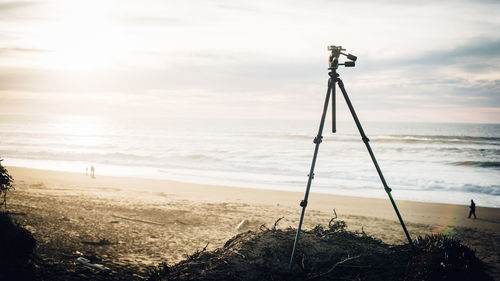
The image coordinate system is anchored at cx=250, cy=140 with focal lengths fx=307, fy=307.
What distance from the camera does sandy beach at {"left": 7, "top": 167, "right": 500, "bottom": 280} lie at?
609 cm

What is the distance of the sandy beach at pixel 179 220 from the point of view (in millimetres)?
6090

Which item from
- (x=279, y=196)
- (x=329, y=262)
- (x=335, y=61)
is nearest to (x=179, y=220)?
(x=329, y=262)

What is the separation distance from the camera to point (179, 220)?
8.76m

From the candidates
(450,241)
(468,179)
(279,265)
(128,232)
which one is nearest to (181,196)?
(128,232)

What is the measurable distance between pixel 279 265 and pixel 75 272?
3.27 m

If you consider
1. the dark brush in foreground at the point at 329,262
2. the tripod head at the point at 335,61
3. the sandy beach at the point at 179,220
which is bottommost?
the sandy beach at the point at 179,220

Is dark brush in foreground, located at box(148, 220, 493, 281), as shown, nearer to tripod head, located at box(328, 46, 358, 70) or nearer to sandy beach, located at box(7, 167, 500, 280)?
sandy beach, located at box(7, 167, 500, 280)

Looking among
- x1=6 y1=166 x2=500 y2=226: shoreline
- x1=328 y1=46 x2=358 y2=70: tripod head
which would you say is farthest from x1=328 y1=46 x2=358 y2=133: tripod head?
x1=6 y1=166 x2=500 y2=226: shoreline

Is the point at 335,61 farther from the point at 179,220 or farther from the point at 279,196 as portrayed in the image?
the point at 279,196

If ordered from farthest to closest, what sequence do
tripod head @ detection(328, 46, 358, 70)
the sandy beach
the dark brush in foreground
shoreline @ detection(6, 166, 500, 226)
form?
1. shoreline @ detection(6, 166, 500, 226)
2. the sandy beach
3. tripod head @ detection(328, 46, 358, 70)
4. the dark brush in foreground

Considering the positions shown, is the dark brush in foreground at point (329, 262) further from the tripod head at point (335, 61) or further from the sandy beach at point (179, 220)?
the tripod head at point (335, 61)

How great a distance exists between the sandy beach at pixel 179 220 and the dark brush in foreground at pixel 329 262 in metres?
0.60

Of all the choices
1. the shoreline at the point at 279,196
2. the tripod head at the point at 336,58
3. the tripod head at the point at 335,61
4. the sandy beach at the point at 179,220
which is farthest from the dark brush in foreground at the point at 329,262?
the shoreline at the point at 279,196

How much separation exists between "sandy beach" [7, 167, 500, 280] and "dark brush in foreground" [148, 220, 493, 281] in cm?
60
